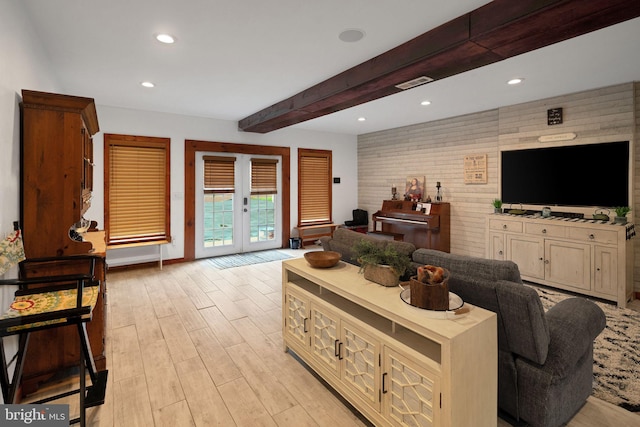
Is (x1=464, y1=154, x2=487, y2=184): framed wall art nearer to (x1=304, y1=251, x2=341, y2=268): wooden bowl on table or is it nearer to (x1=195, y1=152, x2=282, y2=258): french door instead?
(x1=195, y1=152, x2=282, y2=258): french door

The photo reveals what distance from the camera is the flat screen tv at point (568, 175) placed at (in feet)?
12.8

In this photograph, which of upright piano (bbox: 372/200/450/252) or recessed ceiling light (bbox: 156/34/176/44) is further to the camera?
upright piano (bbox: 372/200/450/252)

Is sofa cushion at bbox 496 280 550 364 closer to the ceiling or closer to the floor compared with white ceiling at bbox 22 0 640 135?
closer to the floor

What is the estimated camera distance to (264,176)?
6672mm

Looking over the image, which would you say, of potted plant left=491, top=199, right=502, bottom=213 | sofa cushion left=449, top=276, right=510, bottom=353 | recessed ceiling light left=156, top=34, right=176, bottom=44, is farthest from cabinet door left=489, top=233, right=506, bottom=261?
recessed ceiling light left=156, top=34, right=176, bottom=44

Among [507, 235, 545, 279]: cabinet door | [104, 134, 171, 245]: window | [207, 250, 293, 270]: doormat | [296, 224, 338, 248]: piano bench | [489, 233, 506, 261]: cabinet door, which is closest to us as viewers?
[507, 235, 545, 279]: cabinet door

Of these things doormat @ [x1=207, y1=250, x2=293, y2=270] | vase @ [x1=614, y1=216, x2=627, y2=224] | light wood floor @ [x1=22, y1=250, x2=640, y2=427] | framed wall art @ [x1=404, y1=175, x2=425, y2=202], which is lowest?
light wood floor @ [x1=22, y1=250, x2=640, y2=427]

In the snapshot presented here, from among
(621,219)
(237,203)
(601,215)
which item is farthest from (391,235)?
(621,219)

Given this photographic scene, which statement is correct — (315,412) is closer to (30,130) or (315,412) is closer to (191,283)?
(30,130)

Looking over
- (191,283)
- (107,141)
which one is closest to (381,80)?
(191,283)

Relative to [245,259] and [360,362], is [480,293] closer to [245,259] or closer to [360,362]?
[360,362]

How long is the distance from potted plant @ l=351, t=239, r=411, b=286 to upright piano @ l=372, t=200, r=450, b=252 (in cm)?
392

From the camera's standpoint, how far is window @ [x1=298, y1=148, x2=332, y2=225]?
7.22 meters

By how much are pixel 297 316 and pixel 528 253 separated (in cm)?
360
